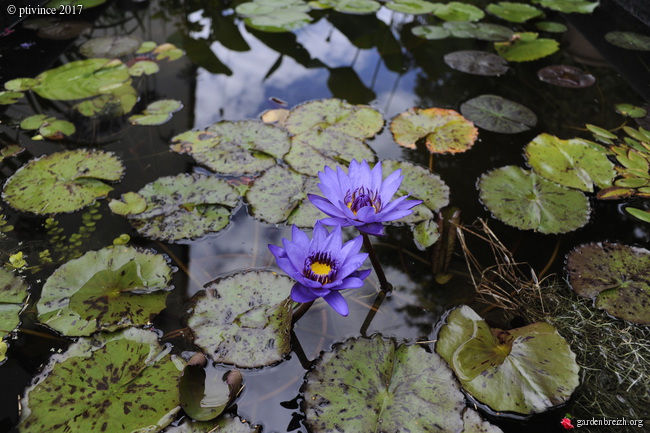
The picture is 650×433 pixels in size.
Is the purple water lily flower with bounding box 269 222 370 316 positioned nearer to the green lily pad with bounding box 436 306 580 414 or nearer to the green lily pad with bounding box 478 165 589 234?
the green lily pad with bounding box 436 306 580 414

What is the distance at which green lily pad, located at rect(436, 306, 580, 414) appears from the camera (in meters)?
1.46

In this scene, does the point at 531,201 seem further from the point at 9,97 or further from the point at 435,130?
the point at 9,97

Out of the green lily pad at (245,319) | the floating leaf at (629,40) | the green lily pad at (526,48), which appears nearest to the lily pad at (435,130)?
the green lily pad at (526,48)

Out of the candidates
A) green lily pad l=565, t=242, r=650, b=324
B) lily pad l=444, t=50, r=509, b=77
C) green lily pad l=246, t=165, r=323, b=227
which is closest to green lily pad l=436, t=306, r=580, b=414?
green lily pad l=565, t=242, r=650, b=324

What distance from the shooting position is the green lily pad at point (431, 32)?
3.95 meters

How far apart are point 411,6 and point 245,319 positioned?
3.84 meters

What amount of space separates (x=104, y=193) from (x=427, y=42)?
3.08 m

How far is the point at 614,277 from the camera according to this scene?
188cm

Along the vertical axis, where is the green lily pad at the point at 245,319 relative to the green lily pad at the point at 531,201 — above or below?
below

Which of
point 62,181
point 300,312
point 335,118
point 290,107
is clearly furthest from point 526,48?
point 62,181

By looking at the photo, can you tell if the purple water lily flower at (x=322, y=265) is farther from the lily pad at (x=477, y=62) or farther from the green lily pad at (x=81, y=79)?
the lily pad at (x=477, y=62)

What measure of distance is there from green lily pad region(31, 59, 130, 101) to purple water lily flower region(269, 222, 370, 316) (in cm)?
244

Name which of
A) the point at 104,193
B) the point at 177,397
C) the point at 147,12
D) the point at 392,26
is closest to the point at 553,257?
the point at 177,397

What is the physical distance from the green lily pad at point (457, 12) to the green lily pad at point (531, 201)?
2.44m
